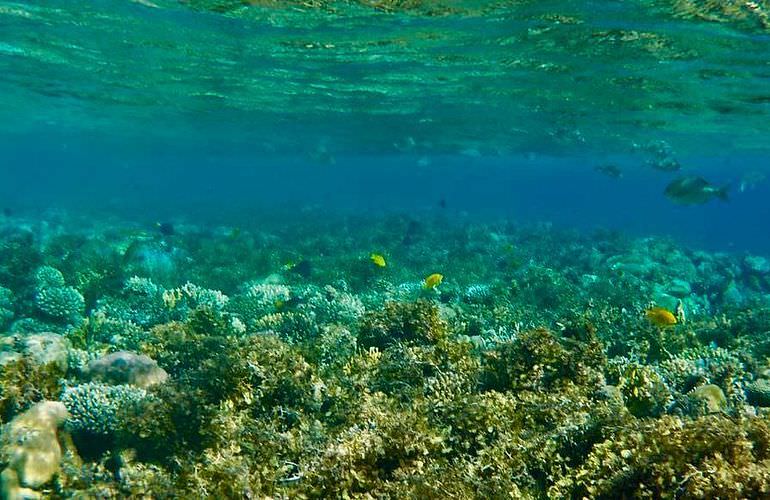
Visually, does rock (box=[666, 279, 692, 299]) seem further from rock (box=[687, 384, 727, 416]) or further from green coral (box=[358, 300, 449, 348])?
green coral (box=[358, 300, 449, 348])

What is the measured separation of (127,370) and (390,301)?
434cm

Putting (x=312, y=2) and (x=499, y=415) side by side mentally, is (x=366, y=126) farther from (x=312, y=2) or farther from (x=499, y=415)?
(x=499, y=415)

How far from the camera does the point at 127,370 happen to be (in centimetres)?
729

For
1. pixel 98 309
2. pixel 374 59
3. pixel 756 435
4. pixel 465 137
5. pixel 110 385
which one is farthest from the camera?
pixel 465 137

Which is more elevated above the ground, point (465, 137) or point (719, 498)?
point (719, 498)

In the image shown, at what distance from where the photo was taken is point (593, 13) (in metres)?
15.3

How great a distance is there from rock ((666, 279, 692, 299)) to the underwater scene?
0.13 m

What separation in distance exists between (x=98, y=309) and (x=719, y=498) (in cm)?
1330

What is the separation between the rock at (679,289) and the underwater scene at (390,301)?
0.13m

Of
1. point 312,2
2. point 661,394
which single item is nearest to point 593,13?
point 312,2

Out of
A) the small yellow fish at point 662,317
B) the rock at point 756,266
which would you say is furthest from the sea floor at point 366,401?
the rock at point 756,266

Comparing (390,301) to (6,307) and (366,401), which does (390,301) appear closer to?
(366,401)

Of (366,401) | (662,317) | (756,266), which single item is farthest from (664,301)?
(756,266)

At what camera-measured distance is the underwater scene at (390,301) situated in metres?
4.59
